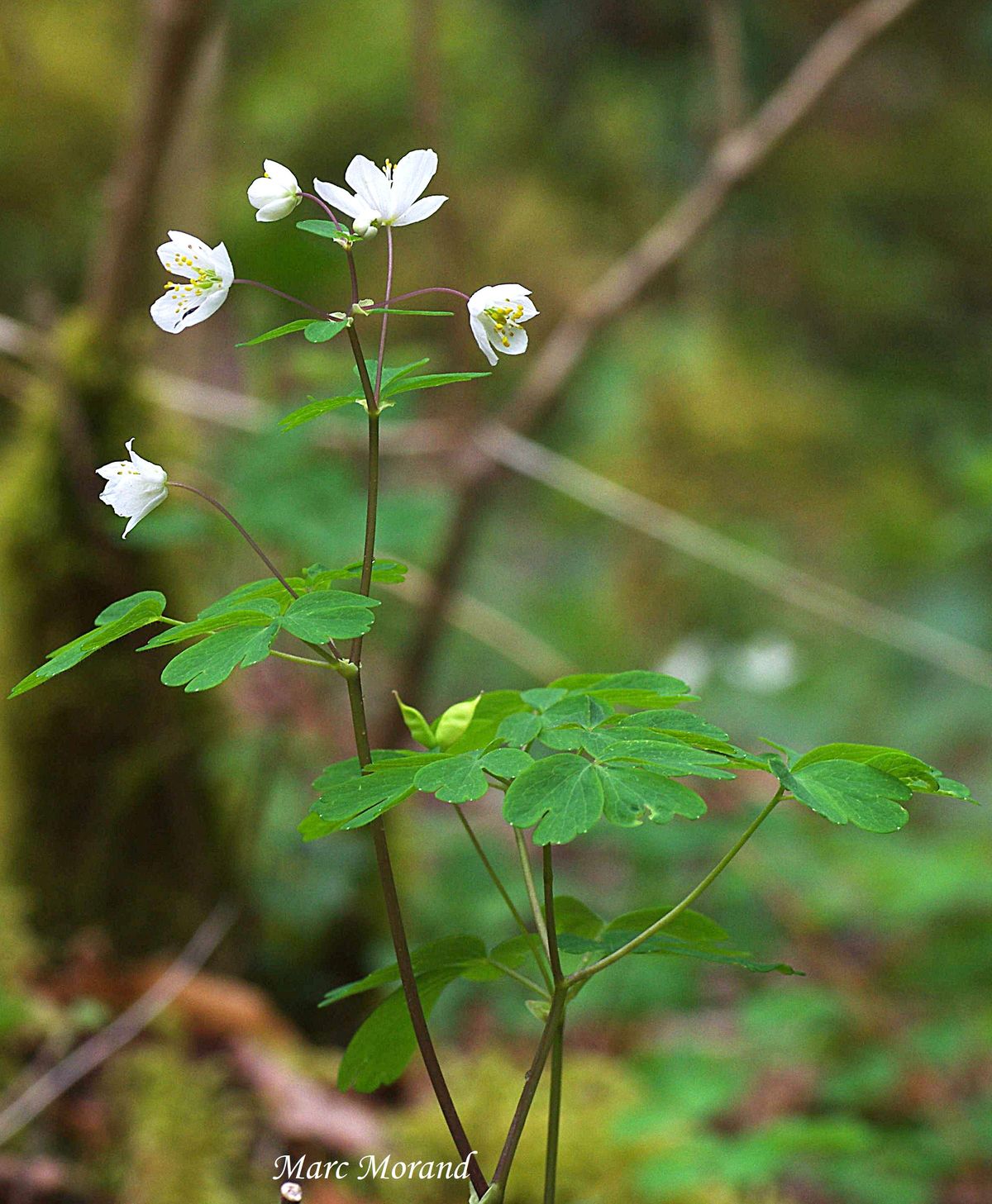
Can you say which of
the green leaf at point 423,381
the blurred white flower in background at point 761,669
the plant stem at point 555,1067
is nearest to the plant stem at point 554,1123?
the plant stem at point 555,1067

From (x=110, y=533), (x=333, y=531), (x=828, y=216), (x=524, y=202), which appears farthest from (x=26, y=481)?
(x=828, y=216)

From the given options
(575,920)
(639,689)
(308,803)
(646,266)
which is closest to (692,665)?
(646,266)

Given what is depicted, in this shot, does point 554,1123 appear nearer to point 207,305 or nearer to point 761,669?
point 207,305

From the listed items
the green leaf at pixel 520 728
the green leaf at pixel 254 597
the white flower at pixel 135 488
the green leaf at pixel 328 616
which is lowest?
the green leaf at pixel 520 728

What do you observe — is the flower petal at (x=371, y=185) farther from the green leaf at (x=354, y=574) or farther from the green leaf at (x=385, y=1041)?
the green leaf at (x=385, y=1041)

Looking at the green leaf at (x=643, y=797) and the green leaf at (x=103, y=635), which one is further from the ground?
the green leaf at (x=103, y=635)

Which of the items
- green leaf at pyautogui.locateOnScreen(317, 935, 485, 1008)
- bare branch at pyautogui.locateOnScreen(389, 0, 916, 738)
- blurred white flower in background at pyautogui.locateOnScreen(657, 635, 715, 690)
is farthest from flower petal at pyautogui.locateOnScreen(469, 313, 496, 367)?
blurred white flower in background at pyautogui.locateOnScreen(657, 635, 715, 690)
